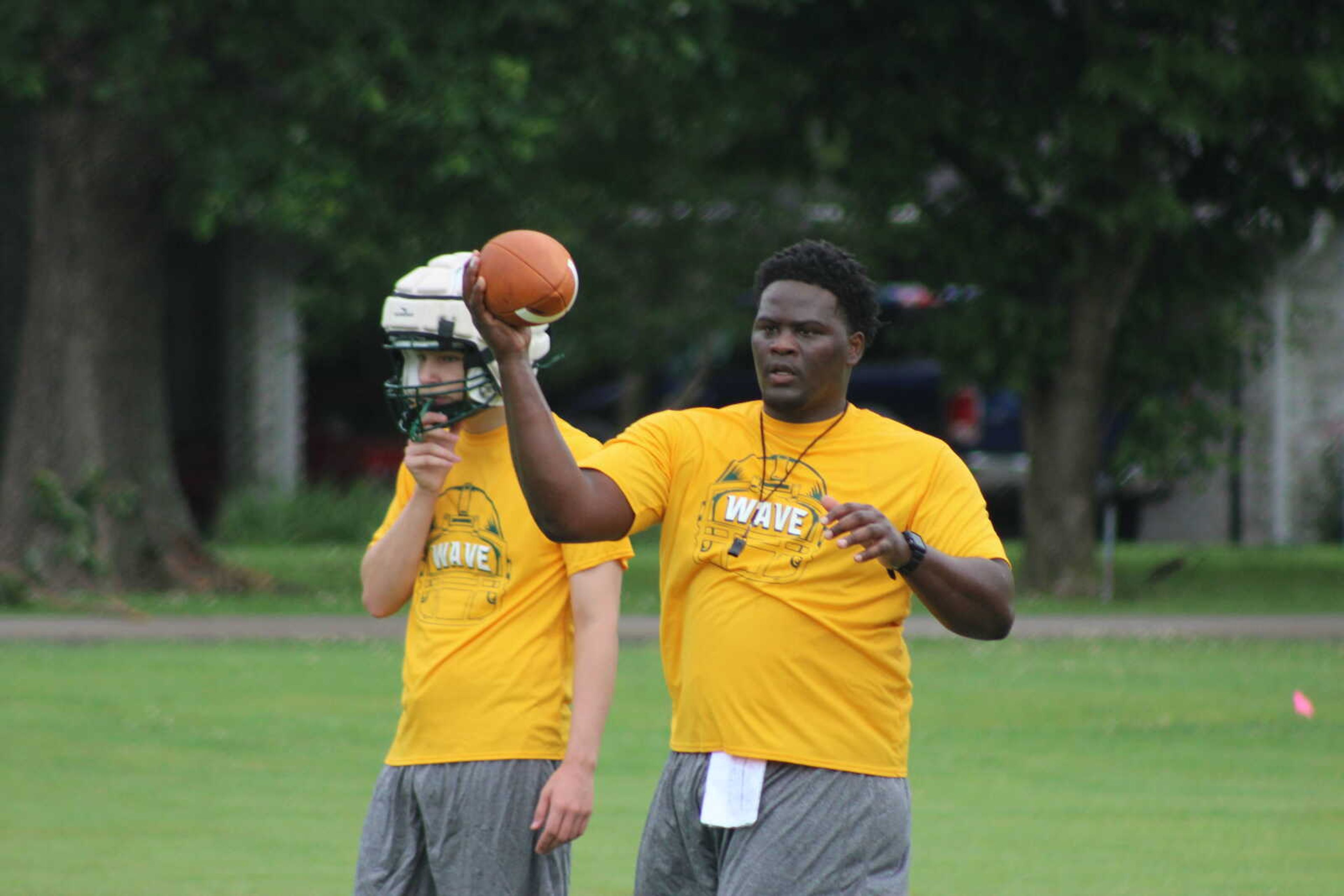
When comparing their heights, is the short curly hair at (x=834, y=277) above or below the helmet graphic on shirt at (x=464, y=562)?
above

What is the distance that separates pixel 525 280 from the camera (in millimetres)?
4047

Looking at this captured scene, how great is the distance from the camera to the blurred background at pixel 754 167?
652 inches

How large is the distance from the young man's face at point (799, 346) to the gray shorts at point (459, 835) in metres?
1.04

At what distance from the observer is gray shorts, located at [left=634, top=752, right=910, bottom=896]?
4102mm

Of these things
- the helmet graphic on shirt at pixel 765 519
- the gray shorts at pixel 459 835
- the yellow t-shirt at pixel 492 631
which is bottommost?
the gray shorts at pixel 459 835

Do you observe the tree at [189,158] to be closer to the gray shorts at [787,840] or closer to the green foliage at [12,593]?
the green foliage at [12,593]

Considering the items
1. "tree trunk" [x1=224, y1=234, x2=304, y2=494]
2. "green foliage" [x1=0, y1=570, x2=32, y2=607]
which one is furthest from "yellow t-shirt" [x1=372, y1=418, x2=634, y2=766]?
"tree trunk" [x1=224, y1=234, x2=304, y2=494]

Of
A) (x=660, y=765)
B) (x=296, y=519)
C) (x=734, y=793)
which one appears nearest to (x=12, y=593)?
(x=660, y=765)

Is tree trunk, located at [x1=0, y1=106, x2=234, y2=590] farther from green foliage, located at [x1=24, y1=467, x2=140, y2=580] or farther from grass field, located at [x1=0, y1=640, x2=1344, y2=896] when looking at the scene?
grass field, located at [x1=0, y1=640, x2=1344, y2=896]

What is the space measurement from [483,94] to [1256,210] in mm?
7197

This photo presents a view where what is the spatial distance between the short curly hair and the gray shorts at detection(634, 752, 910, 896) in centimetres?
89

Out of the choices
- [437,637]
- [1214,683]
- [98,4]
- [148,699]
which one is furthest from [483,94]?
[437,637]

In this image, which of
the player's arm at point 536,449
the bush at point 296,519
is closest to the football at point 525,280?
the player's arm at point 536,449

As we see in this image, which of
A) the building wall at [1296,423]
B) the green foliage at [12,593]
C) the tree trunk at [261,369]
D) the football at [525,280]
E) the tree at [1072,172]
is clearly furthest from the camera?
the tree trunk at [261,369]
